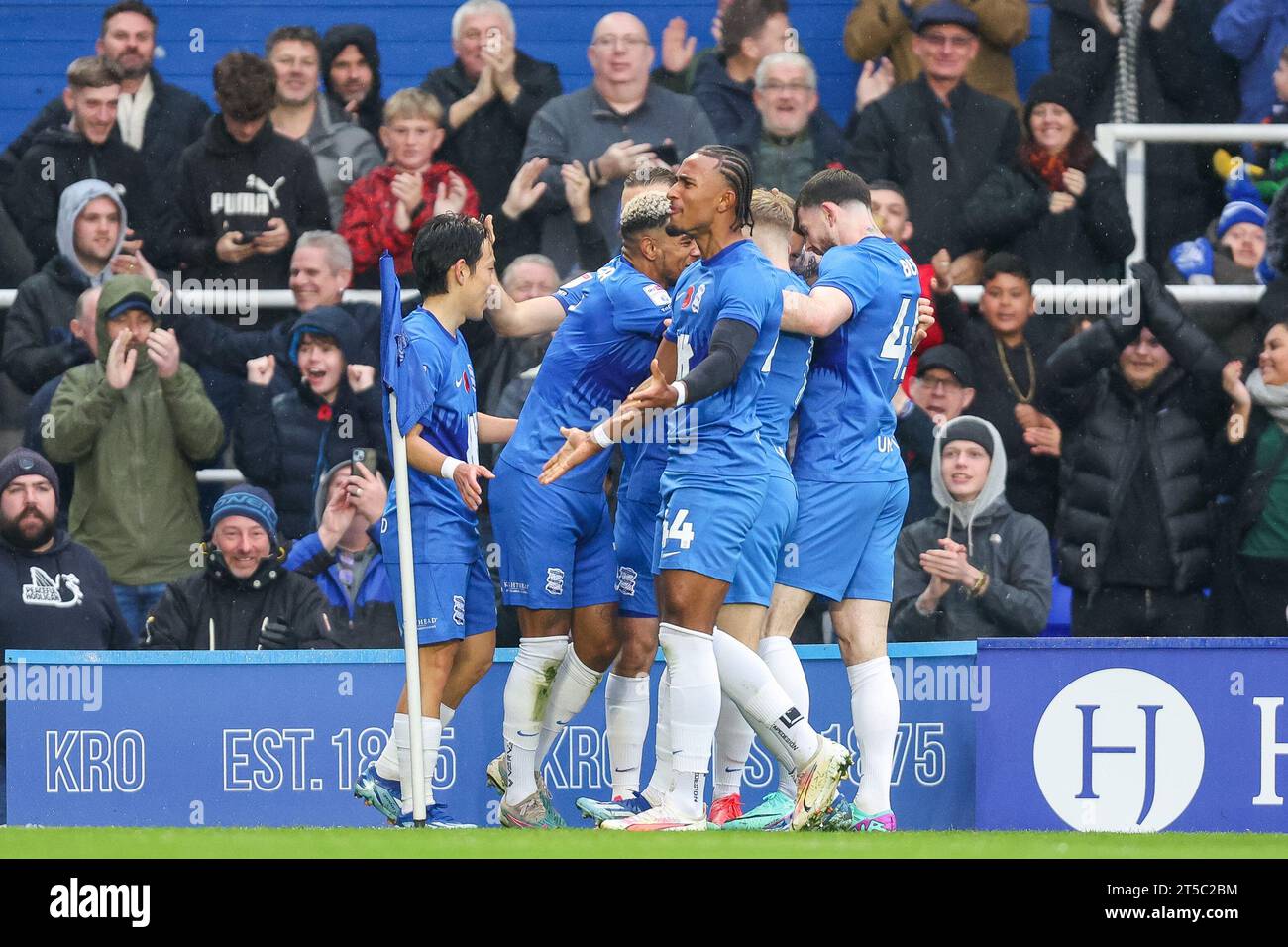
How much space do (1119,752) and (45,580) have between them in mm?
5041

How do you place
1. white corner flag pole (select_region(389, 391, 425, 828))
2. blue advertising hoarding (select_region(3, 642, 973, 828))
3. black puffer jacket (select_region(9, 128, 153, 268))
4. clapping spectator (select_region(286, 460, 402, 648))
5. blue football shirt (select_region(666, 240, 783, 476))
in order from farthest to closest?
black puffer jacket (select_region(9, 128, 153, 268)) → clapping spectator (select_region(286, 460, 402, 648)) → blue advertising hoarding (select_region(3, 642, 973, 828)) → white corner flag pole (select_region(389, 391, 425, 828)) → blue football shirt (select_region(666, 240, 783, 476))

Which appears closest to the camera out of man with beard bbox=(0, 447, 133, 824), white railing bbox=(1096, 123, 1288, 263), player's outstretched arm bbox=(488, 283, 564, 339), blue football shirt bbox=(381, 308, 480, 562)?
blue football shirt bbox=(381, 308, 480, 562)

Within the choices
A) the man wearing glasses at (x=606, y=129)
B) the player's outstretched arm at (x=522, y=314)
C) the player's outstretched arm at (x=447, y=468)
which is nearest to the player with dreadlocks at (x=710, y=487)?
the player's outstretched arm at (x=447, y=468)

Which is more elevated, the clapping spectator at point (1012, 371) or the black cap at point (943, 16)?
the black cap at point (943, 16)

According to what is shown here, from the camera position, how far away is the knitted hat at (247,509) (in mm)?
8945

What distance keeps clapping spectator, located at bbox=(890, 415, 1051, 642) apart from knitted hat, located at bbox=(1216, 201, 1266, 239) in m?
1.86

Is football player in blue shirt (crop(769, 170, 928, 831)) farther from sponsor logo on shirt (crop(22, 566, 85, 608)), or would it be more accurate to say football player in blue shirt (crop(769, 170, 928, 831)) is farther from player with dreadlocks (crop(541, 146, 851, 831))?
sponsor logo on shirt (crop(22, 566, 85, 608))

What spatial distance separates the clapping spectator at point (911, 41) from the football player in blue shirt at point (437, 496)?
376 centimetres

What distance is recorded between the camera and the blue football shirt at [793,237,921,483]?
675 centimetres

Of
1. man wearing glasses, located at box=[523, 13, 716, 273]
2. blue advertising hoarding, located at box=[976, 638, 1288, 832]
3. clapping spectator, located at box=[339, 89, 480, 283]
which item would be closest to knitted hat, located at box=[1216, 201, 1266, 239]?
man wearing glasses, located at box=[523, 13, 716, 273]

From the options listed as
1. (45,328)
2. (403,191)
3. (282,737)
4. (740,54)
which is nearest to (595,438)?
(282,737)

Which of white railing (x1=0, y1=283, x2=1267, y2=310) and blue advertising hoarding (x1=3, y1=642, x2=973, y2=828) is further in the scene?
white railing (x1=0, y1=283, x2=1267, y2=310)

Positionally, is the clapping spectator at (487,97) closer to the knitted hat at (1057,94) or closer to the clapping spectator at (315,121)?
the clapping spectator at (315,121)

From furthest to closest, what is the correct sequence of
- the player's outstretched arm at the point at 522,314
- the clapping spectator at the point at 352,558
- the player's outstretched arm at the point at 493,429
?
1. the clapping spectator at the point at 352,558
2. the player's outstretched arm at the point at 493,429
3. the player's outstretched arm at the point at 522,314
